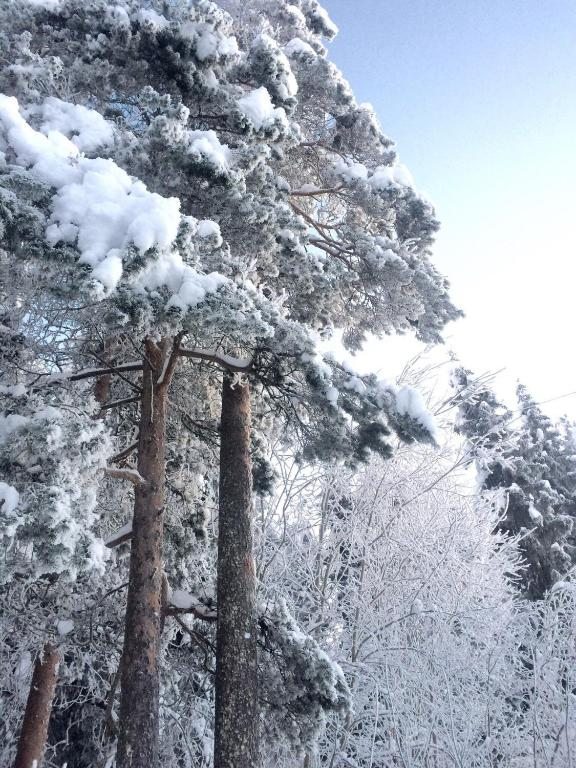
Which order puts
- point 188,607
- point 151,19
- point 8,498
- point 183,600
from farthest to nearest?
1. point 151,19
2. point 183,600
3. point 188,607
4. point 8,498

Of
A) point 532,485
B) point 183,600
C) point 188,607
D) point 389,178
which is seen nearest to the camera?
point 188,607

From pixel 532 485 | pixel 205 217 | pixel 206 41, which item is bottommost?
pixel 205 217

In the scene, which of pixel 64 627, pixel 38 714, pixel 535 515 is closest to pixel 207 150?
pixel 64 627

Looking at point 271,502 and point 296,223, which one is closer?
point 296,223

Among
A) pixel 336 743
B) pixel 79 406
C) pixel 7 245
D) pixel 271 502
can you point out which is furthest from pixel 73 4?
pixel 336 743

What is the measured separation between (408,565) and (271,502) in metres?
3.01

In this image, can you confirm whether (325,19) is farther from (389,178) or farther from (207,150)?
(207,150)

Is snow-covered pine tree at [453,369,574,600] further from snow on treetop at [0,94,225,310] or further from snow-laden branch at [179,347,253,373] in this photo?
snow on treetop at [0,94,225,310]

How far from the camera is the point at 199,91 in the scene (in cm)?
664

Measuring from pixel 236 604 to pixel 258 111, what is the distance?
516cm

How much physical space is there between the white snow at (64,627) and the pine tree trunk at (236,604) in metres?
1.67

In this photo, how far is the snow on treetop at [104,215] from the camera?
3559mm

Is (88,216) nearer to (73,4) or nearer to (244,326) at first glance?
(244,326)

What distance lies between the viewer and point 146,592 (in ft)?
16.0
